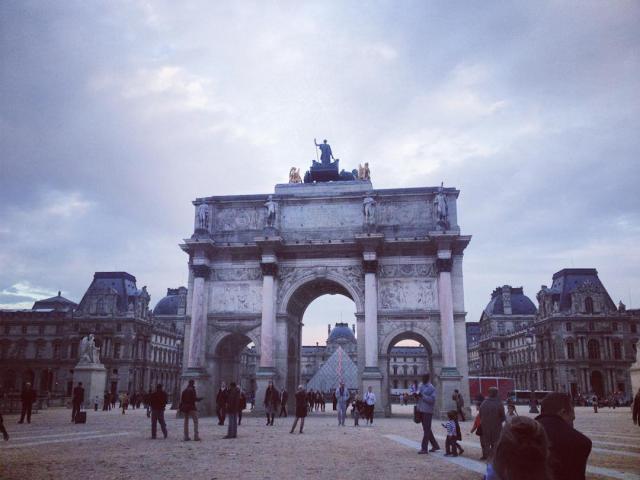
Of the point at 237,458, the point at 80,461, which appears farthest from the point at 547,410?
the point at 80,461

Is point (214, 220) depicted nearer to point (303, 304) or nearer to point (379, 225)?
point (303, 304)

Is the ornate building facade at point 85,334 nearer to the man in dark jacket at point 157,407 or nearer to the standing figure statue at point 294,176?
the standing figure statue at point 294,176

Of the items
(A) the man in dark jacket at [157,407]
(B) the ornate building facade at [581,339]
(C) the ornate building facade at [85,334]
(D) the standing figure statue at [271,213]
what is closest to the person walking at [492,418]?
(A) the man in dark jacket at [157,407]

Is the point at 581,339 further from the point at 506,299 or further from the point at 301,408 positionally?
the point at 301,408

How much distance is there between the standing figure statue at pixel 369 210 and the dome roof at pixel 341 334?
100 metres

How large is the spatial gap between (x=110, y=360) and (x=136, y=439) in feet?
206

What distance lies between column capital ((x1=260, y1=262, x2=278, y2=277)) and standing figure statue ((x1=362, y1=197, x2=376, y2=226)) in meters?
6.00

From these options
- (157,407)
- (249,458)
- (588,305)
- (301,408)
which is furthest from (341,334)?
(249,458)

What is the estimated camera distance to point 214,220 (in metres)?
34.1

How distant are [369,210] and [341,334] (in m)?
104

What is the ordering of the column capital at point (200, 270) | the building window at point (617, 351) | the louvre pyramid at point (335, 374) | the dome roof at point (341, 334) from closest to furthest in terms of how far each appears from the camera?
1. the column capital at point (200, 270)
2. the louvre pyramid at point (335, 374)
3. the building window at point (617, 351)
4. the dome roof at point (341, 334)

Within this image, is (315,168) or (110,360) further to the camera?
(110,360)

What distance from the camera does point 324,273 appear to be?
105ft

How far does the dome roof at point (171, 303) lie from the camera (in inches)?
3944
